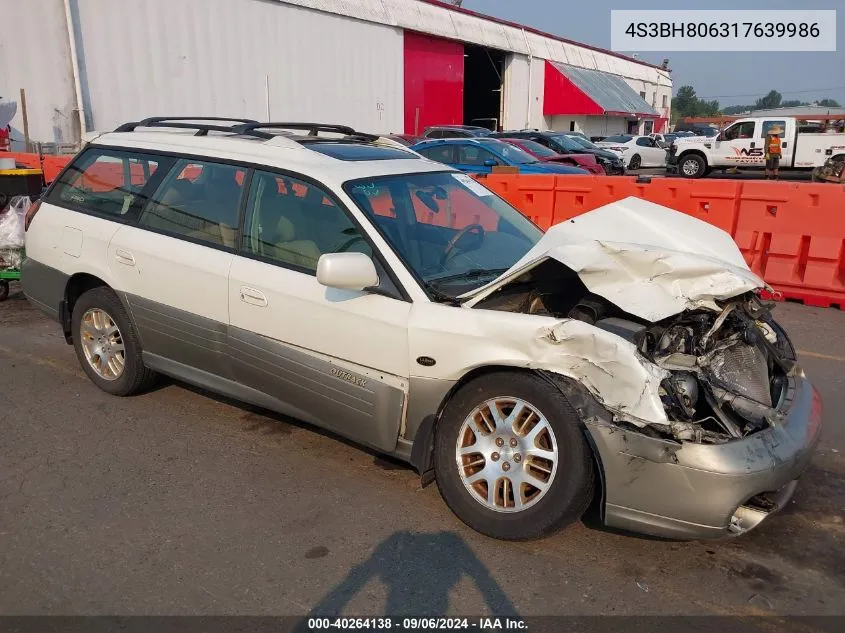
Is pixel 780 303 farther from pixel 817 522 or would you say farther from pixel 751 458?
pixel 751 458

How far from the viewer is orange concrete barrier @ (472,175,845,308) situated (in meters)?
7.45

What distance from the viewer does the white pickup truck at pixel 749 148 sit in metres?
22.3

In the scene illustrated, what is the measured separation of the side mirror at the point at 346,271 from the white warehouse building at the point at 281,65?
694 inches

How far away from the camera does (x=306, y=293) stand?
12.1 ft

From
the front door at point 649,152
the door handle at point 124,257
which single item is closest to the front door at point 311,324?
the door handle at point 124,257

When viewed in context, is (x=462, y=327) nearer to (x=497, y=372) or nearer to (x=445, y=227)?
(x=497, y=372)

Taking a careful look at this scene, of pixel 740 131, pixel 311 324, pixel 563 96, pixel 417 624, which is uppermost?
pixel 563 96

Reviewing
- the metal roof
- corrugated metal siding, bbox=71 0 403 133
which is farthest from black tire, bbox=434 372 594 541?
Result: the metal roof

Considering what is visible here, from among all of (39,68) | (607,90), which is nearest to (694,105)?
(607,90)

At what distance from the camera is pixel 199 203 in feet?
14.2

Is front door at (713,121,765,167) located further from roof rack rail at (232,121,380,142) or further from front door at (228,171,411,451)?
front door at (228,171,411,451)

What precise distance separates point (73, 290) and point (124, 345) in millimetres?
652

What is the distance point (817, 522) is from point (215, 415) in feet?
11.6

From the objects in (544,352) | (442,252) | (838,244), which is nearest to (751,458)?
(544,352)
